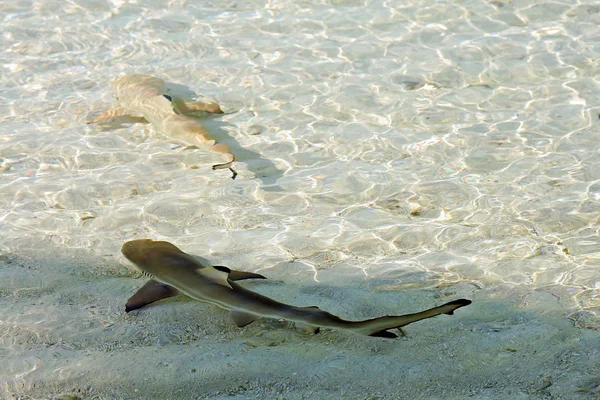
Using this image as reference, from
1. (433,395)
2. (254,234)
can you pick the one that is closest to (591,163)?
(254,234)

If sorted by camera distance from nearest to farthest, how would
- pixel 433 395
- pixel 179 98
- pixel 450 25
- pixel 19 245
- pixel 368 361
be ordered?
pixel 433 395 < pixel 368 361 < pixel 19 245 < pixel 179 98 < pixel 450 25

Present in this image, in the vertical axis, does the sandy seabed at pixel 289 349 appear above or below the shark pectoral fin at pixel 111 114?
below

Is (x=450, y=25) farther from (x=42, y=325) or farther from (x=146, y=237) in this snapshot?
(x=42, y=325)

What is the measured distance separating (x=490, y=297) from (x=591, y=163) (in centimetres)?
219

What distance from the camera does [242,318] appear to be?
11.7 ft

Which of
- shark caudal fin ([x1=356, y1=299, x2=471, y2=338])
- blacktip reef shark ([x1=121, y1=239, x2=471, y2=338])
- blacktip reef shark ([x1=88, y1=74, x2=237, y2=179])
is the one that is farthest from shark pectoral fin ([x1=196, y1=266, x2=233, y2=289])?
blacktip reef shark ([x1=88, y1=74, x2=237, y2=179])

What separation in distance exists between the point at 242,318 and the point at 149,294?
0.62 meters

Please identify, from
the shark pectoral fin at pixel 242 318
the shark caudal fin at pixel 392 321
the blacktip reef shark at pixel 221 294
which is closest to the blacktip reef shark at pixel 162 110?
the blacktip reef shark at pixel 221 294

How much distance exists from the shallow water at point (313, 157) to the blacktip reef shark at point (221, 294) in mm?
165

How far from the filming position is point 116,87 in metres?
6.71

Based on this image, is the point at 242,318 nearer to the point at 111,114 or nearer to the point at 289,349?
the point at 289,349

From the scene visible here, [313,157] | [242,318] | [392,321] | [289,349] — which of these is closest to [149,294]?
[242,318]

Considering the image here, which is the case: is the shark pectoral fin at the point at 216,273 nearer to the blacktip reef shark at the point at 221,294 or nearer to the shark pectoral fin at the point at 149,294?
the blacktip reef shark at the point at 221,294

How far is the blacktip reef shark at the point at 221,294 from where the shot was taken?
3.19 m
